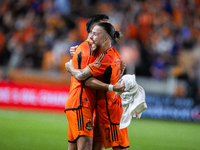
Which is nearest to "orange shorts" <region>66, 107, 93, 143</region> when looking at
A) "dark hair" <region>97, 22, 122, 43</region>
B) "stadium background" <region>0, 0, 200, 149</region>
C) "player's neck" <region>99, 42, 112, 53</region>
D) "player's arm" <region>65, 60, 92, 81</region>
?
"player's arm" <region>65, 60, 92, 81</region>

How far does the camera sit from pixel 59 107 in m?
14.0

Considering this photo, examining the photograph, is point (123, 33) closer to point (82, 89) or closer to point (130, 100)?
point (130, 100)

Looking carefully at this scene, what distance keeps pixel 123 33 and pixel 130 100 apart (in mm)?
10525

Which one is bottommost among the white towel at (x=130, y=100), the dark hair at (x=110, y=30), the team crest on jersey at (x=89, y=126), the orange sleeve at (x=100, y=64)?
the team crest on jersey at (x=89, y=126)

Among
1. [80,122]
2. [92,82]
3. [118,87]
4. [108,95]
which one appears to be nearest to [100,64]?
[92,82]

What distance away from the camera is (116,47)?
14086 millimetres

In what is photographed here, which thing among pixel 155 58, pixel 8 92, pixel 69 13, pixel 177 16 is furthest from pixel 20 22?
pixel 177 16

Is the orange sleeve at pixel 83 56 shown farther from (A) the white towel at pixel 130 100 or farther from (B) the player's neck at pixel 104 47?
(A) the white towel at pixel 130 100

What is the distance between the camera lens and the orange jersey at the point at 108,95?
4730mm

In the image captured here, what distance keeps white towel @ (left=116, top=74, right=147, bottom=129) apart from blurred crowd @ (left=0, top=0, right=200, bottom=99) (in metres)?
8.79

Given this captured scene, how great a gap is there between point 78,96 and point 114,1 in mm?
13648

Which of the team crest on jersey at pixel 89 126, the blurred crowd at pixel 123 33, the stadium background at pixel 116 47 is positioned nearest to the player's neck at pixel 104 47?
the team crest on jersey at pixel 89 126

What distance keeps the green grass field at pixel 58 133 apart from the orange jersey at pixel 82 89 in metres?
3.14

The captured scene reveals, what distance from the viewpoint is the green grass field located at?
26.4 feet
